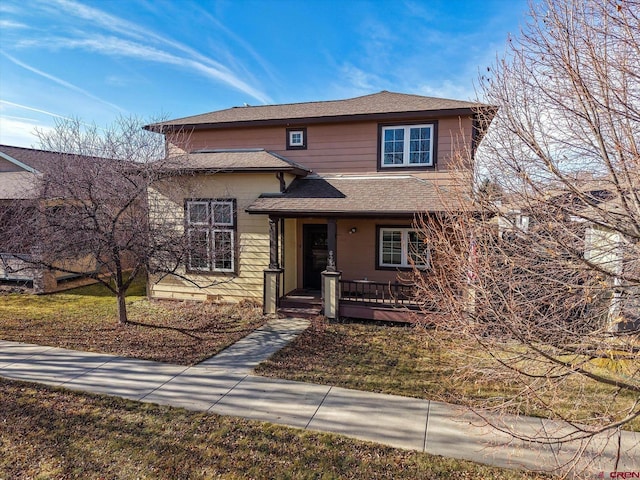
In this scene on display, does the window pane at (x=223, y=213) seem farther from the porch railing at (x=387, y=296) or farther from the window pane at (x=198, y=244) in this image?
the porch railing at (x=387, y=296)

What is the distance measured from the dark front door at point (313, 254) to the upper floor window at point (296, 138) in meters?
2.77

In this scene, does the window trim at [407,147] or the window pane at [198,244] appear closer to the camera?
the window pane at [198,244]

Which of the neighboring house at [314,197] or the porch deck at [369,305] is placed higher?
the neighboring house at [314,197]

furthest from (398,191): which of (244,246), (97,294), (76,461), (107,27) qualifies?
(97,294)

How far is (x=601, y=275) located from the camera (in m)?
3.12

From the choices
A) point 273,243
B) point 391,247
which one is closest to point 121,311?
point 273,243

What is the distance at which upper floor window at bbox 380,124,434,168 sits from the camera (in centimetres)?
1072

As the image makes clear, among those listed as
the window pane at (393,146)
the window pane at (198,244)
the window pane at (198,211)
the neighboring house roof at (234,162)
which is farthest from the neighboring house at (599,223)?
the window pane at (198,211)

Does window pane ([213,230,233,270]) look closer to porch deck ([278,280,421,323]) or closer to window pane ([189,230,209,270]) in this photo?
window pane ([189,230,209,270])

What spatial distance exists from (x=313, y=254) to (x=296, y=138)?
4.01 metres

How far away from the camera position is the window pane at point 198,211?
10328 mm

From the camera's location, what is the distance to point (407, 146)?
432 inches

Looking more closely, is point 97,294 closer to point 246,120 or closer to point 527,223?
point 246,120

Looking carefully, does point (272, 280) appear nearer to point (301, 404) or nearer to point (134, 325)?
point (134, 325)
